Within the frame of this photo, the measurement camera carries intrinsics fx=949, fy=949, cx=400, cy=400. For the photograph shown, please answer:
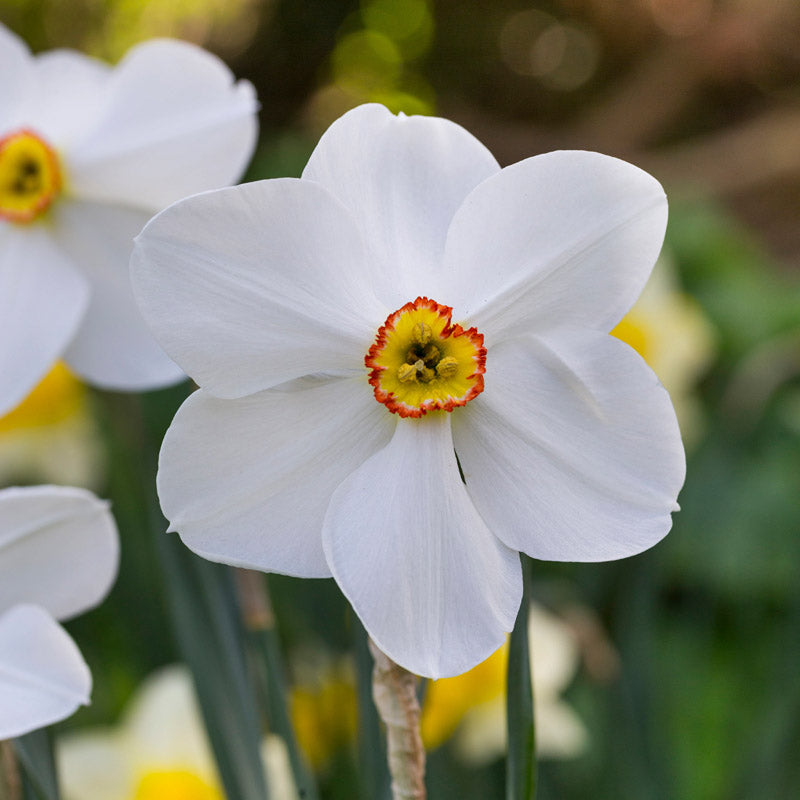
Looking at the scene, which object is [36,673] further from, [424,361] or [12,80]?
[12,80]

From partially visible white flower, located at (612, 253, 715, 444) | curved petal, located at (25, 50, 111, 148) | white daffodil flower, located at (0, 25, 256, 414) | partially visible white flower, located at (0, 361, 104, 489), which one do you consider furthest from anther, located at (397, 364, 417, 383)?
partially visible white flower, located at (612, 253, 715, 444)

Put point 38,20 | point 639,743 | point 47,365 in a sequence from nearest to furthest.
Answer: point 47,365, point 639,743, point 38,20

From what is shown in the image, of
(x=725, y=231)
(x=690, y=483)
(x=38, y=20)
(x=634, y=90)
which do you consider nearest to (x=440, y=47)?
(x=634, y=90)

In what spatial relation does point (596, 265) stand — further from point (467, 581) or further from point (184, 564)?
point (184, 564)

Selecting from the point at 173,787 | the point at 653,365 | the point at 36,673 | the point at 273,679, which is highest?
the point at 36,673

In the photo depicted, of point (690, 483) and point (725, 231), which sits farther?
point (725, 231)

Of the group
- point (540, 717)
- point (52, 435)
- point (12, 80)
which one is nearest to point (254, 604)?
point (12, 80)
